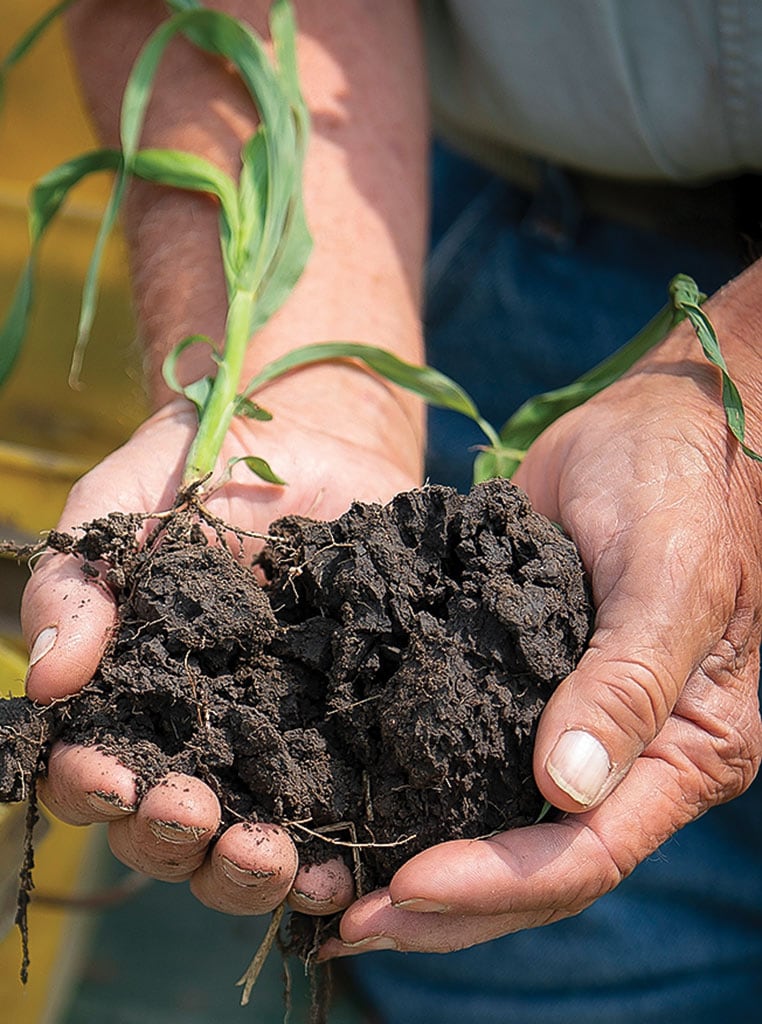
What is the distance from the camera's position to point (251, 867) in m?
0.91

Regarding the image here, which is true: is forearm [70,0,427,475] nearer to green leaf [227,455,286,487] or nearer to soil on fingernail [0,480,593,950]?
green leaf [227,455,286,487]

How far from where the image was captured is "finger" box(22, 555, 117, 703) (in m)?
0.95

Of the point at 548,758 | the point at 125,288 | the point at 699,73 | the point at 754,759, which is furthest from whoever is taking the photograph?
the point at 125,288

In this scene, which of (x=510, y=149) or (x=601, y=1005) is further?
(x=601, y=1005)

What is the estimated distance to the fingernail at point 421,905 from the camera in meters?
0.88

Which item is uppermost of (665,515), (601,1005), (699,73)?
(699,73)

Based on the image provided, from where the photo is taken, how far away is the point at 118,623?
101 cm

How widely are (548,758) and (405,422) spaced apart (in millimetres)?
667

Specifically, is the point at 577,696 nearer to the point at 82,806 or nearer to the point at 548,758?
the point at 548,758

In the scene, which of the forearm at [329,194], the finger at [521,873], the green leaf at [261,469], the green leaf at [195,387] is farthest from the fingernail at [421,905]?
the forearm at [329,194]

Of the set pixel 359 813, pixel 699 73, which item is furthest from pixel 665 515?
pixel 699 73

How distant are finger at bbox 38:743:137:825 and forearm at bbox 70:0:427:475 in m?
0.61

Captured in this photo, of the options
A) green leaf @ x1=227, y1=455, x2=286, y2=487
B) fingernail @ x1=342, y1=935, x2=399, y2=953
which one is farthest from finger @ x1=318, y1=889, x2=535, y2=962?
green leaf @ x1=227, y1=455, x2=286, y2=487

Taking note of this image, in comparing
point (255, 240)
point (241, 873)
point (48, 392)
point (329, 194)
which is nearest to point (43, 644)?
point (241, 873)
